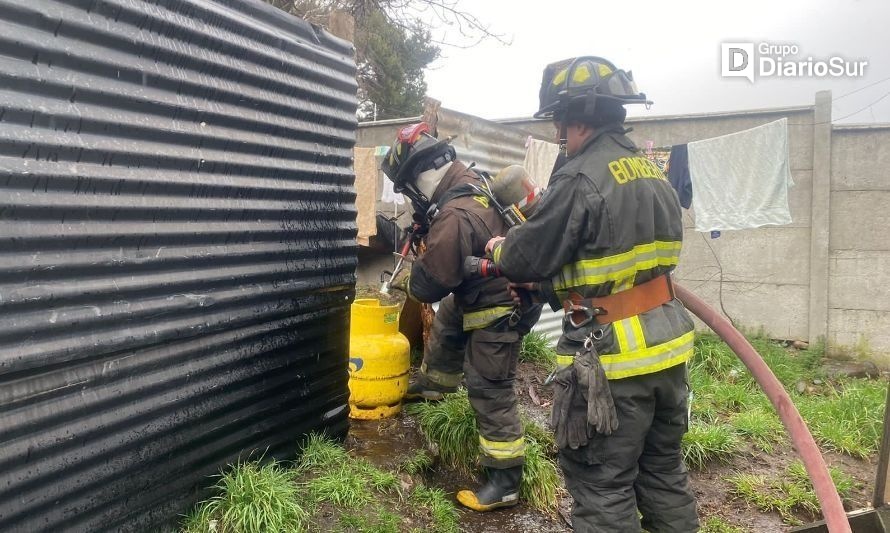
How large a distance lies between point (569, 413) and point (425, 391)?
84.4 inches

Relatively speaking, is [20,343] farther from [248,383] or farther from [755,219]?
[755,219]

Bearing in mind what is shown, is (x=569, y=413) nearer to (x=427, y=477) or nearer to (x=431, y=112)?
(x=427, y=477)

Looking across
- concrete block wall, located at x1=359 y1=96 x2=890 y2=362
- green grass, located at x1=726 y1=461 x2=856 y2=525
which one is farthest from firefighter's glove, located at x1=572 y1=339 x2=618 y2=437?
concrete block wall, located at x1=359 y1=96 x2=890 y2=362

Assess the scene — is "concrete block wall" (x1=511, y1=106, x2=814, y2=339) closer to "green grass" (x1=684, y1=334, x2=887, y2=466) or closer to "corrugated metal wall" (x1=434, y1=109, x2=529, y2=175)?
"green grass" (x1=684, y1=334, x2=887, y2=466)

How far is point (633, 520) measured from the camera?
7.84ft

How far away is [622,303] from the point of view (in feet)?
8.02

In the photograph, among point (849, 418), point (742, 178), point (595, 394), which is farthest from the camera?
point (742, 178)

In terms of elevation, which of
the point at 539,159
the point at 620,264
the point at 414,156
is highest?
the point at 539,159

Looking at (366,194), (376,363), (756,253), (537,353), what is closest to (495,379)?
(376,363)

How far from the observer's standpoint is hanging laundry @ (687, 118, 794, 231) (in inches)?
253

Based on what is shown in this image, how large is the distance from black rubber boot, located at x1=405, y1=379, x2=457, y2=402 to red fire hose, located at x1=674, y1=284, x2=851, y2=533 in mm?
2012

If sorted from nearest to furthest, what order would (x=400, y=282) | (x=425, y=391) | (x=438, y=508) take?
(x=438, y=508)
(x=425, y=391)
(x=400, y=282)

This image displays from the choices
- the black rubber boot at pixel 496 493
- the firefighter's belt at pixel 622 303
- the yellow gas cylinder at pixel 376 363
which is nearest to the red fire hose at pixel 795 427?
the firefighter's belt at pixel 622 303

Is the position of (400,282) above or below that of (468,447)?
above
